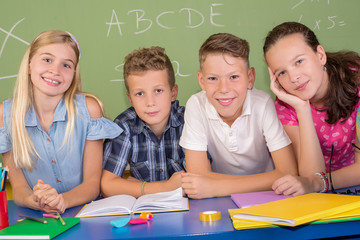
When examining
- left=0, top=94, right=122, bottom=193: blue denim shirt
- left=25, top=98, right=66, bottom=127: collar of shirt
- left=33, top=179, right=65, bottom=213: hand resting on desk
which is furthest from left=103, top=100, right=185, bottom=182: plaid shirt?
left=33, top=179, right=65, bottom=213: hand resting on desk

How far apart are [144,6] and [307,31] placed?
1.09 m

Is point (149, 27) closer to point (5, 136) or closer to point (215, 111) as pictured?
point (215, 111)

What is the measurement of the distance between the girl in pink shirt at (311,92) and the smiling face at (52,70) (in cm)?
90

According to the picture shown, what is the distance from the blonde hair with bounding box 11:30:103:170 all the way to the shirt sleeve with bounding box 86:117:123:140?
3.2 inches

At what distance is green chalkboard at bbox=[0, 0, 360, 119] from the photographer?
2.27m

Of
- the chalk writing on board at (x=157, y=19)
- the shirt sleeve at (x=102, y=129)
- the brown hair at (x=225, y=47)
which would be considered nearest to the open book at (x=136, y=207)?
the shirt sleeve at (x=102, y=129)

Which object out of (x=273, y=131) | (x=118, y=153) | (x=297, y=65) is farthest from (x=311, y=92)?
(x=118, y=153)

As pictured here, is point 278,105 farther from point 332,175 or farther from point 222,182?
point 222,182

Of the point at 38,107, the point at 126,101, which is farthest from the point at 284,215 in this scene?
the point at 126,101

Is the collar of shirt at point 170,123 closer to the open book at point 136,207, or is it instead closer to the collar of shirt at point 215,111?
the collar of shirt at point 215,111

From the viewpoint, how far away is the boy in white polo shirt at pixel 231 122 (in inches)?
60.6

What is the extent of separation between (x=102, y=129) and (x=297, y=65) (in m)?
0.89

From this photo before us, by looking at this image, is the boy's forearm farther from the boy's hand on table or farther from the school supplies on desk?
the school supplies on desk

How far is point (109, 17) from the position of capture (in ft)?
7.48
